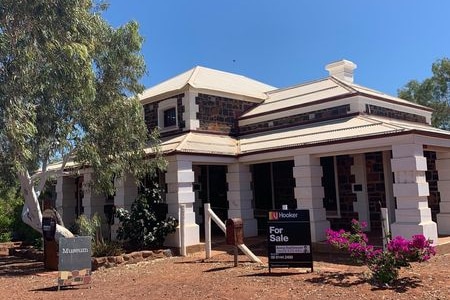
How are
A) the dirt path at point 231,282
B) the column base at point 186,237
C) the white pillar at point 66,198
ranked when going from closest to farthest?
the dirt path at point 231,282, the column base at point 186,237, the white pillar at point 66,198

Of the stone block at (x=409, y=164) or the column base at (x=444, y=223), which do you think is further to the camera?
the column base at (x=444, y=223)

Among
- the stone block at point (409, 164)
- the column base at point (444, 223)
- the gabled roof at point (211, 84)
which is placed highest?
the gabled roof at point (211, 84)

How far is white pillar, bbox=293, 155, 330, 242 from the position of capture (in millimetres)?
12148

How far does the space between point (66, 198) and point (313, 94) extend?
31.9 feet

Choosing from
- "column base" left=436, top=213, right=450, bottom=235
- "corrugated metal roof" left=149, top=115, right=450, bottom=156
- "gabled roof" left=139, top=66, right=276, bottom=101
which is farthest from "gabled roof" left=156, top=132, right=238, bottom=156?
"column base" left=436, top=213, right=450, bottom=235

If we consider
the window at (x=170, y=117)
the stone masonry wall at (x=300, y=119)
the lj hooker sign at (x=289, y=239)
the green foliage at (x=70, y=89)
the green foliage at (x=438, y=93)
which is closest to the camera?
the lj hooker sign at (x=289, y=239)

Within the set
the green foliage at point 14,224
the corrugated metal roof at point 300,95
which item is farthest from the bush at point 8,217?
the corrugated metal roof at point 300,95

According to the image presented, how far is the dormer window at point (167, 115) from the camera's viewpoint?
1567 centimetres

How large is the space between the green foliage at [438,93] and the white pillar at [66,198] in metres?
22.1

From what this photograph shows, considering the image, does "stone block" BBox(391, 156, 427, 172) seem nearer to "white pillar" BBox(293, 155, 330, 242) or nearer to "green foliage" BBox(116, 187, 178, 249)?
"white pillar" BBox(293, 155, 330, 242)

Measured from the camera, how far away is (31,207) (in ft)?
37.7

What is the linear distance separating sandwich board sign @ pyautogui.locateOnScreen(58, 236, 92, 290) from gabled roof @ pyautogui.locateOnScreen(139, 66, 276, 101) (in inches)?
287

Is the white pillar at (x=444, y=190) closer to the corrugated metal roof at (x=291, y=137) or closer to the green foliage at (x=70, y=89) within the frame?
the corrugated metal roof at (x=291, y=137)

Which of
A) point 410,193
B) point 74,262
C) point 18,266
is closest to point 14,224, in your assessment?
point 18,266
